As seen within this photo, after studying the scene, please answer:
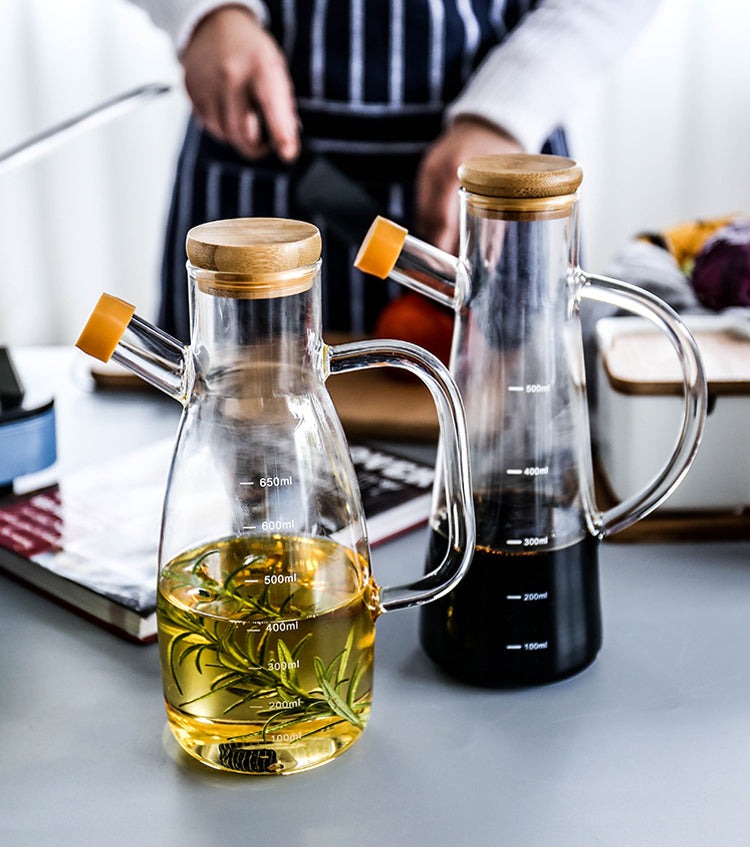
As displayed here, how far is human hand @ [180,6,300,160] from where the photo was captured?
1.17 m

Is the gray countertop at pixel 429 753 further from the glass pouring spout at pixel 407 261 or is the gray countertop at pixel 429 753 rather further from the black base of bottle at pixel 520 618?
the glass pouring spout at pixel 407 261

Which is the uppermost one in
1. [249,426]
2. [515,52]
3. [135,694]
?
[515,52]

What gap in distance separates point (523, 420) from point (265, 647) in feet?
0.61

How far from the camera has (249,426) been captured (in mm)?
562

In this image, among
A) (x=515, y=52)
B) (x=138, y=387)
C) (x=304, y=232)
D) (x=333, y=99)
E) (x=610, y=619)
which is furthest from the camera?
(x=333, y=99)

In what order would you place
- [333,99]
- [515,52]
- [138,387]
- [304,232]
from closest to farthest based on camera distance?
[304,232]
[138,387]
[515,52]
[333,99]

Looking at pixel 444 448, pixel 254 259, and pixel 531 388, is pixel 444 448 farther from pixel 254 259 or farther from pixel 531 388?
pixel 254 259

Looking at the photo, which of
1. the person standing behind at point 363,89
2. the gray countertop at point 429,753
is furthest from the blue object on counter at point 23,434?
the person standing behind at point 363,89

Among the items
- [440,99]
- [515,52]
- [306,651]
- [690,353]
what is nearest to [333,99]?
[440,99]

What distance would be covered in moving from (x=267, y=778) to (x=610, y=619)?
27cm

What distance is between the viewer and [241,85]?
3.94ft

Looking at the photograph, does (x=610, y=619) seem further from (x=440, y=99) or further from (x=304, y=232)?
(x=440, y=99)

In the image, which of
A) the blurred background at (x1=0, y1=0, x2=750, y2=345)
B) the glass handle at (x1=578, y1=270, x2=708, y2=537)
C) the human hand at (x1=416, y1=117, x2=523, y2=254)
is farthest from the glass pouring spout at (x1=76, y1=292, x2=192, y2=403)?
the blurred background at (x1=0, y1=0, x2=750, y2=345)

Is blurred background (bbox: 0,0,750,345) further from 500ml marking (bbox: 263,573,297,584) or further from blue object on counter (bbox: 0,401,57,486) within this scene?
500ml marking (bbox: 263,573,297,584)
